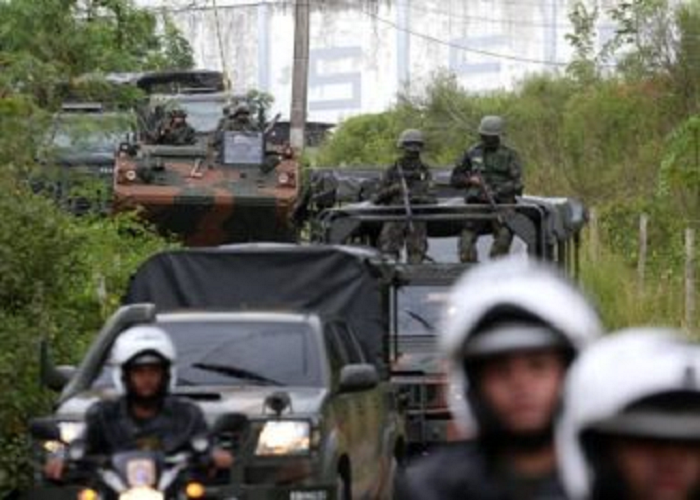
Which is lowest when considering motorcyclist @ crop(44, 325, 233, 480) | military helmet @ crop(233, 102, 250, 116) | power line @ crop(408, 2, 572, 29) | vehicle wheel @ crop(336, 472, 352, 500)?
vehicle wheel @ crop(336, 472, 352, 500)

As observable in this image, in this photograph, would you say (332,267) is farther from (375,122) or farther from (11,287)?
(375,122)

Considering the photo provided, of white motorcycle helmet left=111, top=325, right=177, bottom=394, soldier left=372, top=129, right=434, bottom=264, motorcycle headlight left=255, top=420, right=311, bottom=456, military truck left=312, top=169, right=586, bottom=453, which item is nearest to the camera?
white motorcycle helmet left=111, top=325, right=177, bottom=394

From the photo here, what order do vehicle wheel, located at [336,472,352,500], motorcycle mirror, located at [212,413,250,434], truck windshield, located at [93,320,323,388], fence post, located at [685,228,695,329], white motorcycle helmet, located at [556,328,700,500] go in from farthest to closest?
fence post, located at [685,228,695,329]
truck windshield, located at [93,320,323,388]
vehicle wheel, located at [336,472,352,500]
motorcycle mirror, located at [212,413,250,434]
white motorcycle helmet, located at [556,328,700,500]

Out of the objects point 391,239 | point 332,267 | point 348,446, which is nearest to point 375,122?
point 391,239

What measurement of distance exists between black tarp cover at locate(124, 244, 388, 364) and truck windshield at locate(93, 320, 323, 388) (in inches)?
109

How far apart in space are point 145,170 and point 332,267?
1186cm

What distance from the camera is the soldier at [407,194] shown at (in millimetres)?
18422

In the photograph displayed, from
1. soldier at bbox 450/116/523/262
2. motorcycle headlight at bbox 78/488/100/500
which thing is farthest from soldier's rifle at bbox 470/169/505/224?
motorcycle headlight at bbox 78/488/100/500

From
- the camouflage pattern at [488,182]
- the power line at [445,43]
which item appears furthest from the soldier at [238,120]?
the power line at [445,43]

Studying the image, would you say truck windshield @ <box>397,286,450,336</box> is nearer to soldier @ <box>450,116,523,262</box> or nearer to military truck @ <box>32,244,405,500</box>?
soldier @ <box>450,116,523,262</box>

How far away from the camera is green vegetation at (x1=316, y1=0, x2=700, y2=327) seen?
88.4 ft

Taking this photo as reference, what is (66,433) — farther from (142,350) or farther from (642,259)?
(642,259)

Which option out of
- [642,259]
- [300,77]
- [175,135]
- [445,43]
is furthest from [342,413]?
[445,43]

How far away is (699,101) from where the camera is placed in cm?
3281
